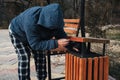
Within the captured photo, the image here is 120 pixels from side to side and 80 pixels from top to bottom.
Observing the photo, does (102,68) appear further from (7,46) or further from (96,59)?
(7,46)

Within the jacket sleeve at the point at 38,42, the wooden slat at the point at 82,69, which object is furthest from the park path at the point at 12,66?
the jacket sleeve at the point at 38,42

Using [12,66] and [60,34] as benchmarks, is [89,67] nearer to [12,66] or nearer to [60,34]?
[60,34]

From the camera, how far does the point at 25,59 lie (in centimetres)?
421

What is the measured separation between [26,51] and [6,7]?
39.1 ft

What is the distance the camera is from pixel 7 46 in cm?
909

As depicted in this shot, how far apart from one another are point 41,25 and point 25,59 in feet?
2.47

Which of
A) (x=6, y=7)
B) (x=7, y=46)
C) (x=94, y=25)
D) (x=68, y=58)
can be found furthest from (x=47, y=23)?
(x=6, y=7)

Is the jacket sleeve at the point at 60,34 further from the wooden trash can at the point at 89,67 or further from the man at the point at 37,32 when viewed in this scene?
the wooden trash can at the point at 89,67

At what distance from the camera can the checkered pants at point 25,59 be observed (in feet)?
13.7

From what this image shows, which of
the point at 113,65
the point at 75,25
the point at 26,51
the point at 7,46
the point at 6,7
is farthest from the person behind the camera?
the point at 6,7

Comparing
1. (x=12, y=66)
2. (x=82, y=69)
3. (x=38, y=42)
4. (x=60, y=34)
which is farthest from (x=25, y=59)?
(x=12, y=66)

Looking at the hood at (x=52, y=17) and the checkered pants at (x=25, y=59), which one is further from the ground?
the hood at (x=52, y=17)

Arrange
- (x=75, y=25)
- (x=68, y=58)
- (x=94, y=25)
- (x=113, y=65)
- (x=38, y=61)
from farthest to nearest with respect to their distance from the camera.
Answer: (x=94, y=25) → (x=113, y=65) → (x=75, y=25) → (x=38, y=61) → (x=68, y=58)

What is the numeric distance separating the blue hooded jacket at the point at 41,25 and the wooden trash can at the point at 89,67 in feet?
0.98
